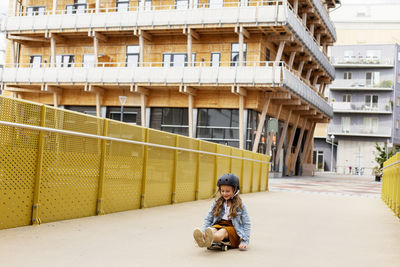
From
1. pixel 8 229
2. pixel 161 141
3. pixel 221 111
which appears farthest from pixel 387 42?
pixel 8 229

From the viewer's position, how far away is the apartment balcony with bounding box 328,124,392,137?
69.7 meters

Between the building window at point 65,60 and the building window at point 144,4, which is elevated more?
the building window at point 144,4

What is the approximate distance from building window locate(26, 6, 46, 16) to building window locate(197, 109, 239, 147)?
1463 centimetres

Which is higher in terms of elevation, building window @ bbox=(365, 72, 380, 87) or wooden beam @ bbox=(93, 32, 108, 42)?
building window @ bbox=(365, 72, 380, 87)

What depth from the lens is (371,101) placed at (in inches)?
2798

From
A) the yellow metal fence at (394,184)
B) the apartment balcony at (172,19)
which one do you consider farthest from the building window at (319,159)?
the yellow metal fence at (394,184)

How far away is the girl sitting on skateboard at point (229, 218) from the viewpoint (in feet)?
21.4

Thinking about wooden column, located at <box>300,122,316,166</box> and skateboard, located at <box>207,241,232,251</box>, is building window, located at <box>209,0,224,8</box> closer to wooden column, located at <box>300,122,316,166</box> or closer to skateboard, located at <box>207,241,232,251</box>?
wooden column, located at <box>300,122,316,166</box>

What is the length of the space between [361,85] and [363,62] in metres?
3.15

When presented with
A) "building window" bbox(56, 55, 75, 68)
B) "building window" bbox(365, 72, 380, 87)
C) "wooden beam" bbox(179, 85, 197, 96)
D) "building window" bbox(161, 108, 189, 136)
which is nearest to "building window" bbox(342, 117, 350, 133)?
"building window" bbox(365, 72, 380, 87)

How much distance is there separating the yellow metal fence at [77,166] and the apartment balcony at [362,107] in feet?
196

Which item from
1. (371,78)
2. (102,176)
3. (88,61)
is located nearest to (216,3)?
(88,61)

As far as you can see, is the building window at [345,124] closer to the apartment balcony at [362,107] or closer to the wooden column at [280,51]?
the apartment balcony at [362,107]

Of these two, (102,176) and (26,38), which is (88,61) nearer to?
(26,38)
